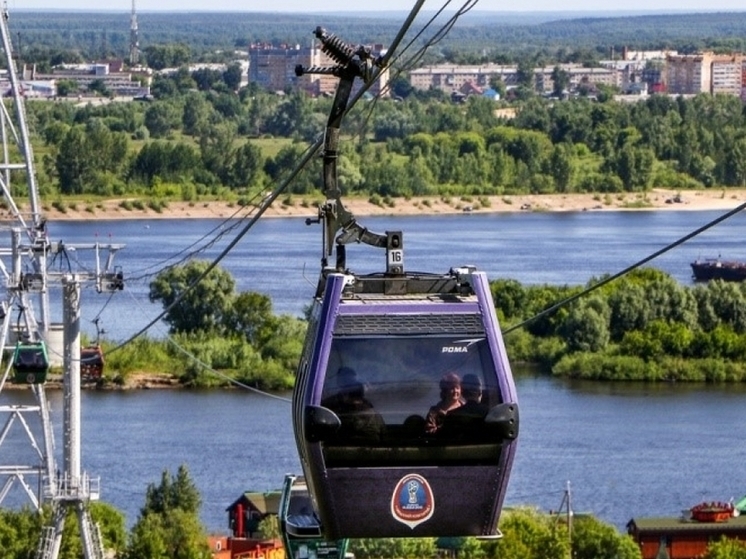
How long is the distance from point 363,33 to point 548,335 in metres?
102

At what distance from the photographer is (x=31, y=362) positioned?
42.5 feet

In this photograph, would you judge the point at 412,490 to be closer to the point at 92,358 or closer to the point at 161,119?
the point at 92,358

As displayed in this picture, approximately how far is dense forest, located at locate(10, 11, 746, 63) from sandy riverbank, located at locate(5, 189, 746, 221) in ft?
178

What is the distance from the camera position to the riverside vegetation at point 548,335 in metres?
26.6

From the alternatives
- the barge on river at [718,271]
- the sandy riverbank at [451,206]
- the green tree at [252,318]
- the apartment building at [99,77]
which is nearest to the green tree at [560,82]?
the apartment building at [99,77]

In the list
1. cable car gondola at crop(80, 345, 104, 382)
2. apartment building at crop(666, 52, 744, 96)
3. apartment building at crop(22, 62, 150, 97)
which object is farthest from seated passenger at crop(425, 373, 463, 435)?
apartment building at crop(666, 52, 744, 96)

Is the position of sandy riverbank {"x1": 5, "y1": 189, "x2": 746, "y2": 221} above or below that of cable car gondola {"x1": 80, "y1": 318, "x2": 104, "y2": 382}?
below

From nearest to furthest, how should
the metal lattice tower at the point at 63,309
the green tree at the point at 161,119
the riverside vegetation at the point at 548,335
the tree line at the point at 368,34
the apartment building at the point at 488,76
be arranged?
the metal lattice tower at the point at 63,309 < the riverside vegetation at the point at 548,335 < the green tree at the point at 161,119 < the apartment building at the point at 488,76 < the tree line at the point at 368,34

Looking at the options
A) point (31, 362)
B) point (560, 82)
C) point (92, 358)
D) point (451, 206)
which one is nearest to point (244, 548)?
point (92, 358)

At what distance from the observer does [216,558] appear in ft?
51.2

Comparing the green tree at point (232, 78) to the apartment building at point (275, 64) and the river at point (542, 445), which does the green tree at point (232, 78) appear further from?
the river at point (542, 445)

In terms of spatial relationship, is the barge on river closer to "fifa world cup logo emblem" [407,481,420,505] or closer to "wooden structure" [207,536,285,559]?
"wooden structure" [207,536,285,559]

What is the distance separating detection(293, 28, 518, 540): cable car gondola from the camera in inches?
184

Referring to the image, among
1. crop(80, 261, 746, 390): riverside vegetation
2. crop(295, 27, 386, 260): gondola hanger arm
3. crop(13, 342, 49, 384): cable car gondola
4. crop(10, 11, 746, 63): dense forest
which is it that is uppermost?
crop(295, 27, 386, 260): gondola hanger arm
